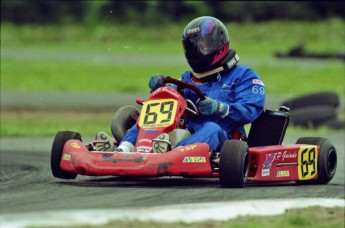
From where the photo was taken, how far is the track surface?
6.35 metres

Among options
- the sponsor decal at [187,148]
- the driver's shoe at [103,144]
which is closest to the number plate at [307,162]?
the sponsor decal at [187,148]

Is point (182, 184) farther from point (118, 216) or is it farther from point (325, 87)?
point (325, 87)

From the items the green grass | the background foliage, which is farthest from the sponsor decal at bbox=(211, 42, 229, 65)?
the green grass

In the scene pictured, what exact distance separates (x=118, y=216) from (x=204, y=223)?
0.45 m

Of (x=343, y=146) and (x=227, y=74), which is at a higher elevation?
(x=227, y=74)

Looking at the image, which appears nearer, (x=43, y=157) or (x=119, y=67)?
(x=43, y=157)

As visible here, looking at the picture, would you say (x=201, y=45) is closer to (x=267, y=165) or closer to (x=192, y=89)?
(x=192, y=89)

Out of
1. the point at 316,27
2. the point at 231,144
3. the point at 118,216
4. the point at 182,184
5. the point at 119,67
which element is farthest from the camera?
the point at 316,27

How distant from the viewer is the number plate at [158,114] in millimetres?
7984

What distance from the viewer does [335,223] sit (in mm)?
5586

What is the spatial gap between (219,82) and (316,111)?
270 inches

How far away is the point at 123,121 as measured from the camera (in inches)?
340

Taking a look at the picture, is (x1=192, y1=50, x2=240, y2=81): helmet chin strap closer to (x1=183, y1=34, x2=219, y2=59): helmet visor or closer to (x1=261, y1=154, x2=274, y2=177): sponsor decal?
(x1=183, y1=34, x2=219, y2=59): helmet visor

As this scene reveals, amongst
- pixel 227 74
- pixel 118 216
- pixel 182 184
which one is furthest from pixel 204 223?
pixel 227 74
